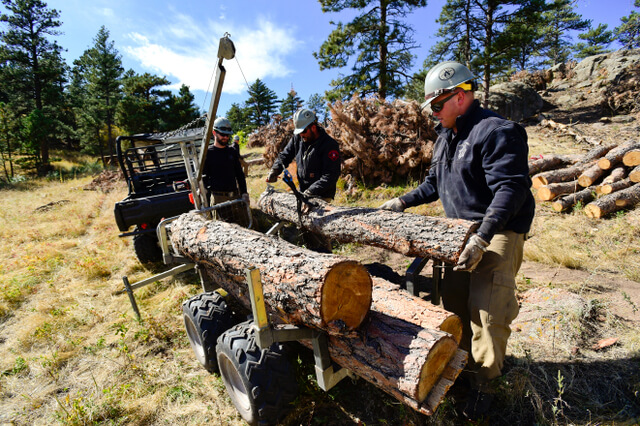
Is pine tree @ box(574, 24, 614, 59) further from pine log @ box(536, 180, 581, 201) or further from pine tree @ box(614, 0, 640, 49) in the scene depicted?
pine log @ box(536, 180, 581, 201)

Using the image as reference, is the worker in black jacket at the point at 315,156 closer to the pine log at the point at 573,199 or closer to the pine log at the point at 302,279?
the pine log at the point at 302,279

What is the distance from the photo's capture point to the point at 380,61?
45.9 ft

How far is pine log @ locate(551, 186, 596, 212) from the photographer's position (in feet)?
18.1

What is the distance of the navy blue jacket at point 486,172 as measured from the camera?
195 cm

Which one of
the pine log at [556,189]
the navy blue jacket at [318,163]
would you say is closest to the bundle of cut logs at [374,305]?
the navy blue jacket at [318,163]

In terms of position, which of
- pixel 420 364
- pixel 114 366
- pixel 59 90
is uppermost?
pixel 59 90

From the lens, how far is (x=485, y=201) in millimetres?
2234

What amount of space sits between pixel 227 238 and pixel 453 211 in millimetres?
1863

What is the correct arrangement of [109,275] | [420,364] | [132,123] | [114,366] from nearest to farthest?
[420,364]
[114,366]
[109,275]
[132,123]

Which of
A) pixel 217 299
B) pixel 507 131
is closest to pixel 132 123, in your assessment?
pixel 217 299

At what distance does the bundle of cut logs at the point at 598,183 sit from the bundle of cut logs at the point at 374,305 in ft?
15.3

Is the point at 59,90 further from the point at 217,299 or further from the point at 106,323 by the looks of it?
the point at 217,299

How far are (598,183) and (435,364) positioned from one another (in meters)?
6.58

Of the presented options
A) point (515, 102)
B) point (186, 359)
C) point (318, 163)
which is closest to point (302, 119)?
point (318, 163)
